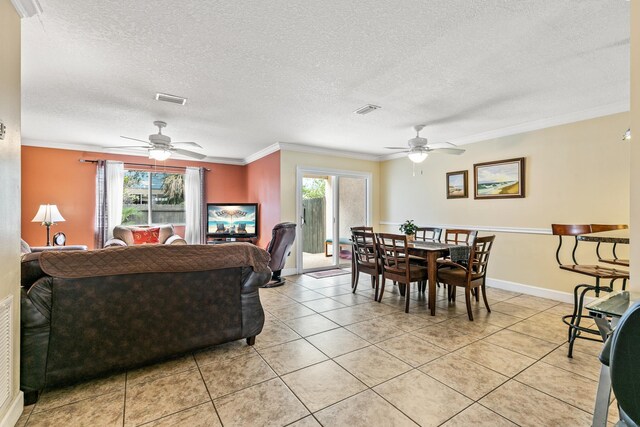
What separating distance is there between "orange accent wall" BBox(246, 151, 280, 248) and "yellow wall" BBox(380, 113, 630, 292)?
9.63 ft

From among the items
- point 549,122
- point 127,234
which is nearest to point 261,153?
point 127,234

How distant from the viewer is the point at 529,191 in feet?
14.0

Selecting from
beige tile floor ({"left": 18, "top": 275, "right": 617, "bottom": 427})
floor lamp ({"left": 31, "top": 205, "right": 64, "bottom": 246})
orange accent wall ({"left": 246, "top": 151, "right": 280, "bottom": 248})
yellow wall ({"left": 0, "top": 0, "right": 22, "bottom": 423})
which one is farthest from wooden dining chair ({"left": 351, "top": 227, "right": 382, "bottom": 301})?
floor lamp ({"left": 31, "top": 205, "right": 64, "bottom": 246})

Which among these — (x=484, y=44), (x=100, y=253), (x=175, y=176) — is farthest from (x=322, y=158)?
(x=100, y=253)

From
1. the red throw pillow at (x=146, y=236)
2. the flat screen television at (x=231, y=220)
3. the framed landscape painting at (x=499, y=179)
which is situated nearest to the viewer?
the framed landscape painting at (x=499, y=179)

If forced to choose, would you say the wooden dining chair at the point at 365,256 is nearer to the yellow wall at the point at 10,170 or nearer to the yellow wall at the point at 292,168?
the yellow wall at the point at 292,168

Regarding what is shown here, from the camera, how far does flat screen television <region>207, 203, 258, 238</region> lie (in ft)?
20.5

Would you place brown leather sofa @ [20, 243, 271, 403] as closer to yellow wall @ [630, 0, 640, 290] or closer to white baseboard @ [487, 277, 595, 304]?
yellow wall @ [630, 0, 640, 290]

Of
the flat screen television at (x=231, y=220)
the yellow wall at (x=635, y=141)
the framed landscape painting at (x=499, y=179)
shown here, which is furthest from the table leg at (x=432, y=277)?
the flat screen television at (x=231, y=220)

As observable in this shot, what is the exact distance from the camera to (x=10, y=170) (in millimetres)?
1648

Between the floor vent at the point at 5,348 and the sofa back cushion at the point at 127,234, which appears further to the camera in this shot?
the sofa back cushion at the point at 127,234

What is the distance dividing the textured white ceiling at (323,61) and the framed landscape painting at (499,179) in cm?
66

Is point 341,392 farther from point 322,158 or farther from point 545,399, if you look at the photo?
point 322,158

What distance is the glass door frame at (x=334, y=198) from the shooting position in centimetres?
565
